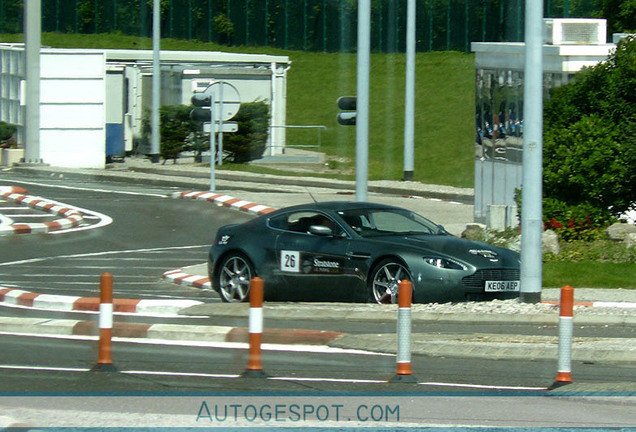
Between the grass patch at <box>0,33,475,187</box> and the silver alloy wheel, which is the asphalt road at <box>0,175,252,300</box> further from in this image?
the grass patch at <box>0,33,475,187</box>

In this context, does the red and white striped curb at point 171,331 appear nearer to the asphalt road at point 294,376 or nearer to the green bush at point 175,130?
the asphalt road at point 294,376

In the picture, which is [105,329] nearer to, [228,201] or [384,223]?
[384,223]

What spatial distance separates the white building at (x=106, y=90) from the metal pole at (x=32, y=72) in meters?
0.60

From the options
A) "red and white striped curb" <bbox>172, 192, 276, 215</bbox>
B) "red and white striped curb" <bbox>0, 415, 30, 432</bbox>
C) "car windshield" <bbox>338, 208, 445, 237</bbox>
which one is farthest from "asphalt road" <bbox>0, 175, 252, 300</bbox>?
"red and white striped curb" <bbox>0, 415, 30, 432</bbox>

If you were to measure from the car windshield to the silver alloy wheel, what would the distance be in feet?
4.63

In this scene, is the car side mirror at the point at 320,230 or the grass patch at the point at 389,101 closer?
the car side mirror at the point at 320,230

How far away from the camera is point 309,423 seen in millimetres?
8266

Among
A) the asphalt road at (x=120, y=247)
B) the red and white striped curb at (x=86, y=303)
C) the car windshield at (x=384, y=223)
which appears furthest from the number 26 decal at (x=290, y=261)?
the asphalt road at (x=120, y=247)

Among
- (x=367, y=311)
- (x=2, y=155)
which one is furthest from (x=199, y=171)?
Result: (x=367, y=311)

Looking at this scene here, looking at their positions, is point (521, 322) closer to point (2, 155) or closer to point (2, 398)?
point (2, 398)

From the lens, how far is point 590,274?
1659 centimetres

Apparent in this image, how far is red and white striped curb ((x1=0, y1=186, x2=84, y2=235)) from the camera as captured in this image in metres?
23.4

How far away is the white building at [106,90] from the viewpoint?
125ft

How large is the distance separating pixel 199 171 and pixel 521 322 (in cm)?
2309
